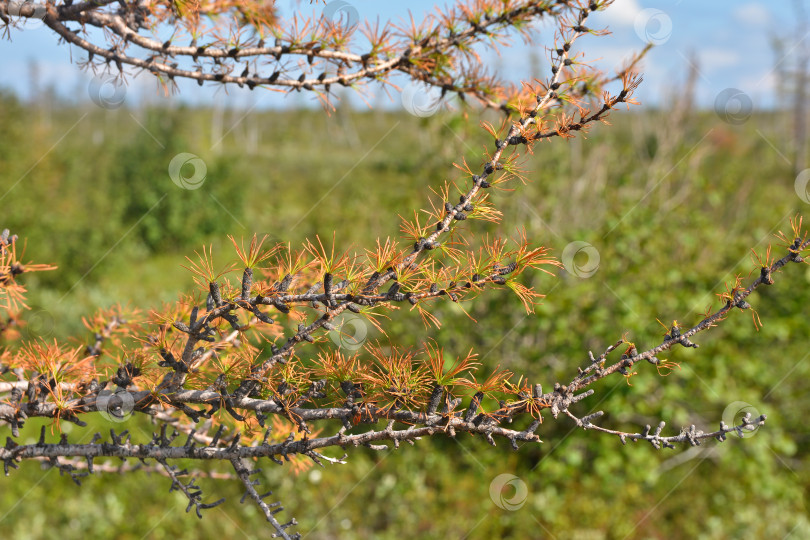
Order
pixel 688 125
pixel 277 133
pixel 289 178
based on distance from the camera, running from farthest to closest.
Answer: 1. pixel 277 133
2. pixel 289 178
3. pixel 688 125

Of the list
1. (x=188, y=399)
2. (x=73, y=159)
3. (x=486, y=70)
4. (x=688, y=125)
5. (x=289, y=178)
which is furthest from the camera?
(x=289, y=178)

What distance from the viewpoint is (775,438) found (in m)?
4.52

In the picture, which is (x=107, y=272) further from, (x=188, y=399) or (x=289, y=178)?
(x=289, y=178)

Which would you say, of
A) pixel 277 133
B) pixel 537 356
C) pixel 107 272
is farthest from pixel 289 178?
pixel 537 356

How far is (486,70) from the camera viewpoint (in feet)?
6.67

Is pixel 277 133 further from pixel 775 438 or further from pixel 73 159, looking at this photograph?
pixel 775 438

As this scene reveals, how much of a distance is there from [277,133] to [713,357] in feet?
149

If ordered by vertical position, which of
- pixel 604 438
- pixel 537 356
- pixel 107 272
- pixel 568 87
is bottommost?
pixel 107 272

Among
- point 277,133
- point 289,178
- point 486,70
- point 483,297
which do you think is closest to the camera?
point 486,70

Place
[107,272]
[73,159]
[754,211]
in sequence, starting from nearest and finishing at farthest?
1. [754,211]
2. [107,272]
3. [73,159]

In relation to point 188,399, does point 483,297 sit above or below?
below

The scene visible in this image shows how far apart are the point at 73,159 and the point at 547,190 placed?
16.4 metres

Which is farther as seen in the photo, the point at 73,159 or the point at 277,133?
the point at 277,133

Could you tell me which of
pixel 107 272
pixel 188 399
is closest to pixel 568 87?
pixel 188 399
